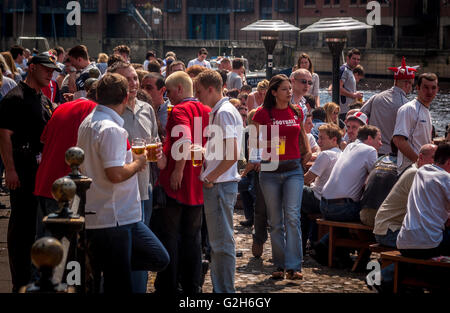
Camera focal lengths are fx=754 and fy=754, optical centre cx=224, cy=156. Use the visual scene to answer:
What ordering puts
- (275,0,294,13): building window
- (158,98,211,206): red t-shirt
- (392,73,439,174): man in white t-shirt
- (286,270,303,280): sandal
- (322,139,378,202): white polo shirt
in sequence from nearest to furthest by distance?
(158,98,211,206): red t-shirt → (286,270,303,280): sandal → (322,139,378,202): white polo shirt → (392,73,439,174): man in white t-shirt → (275,0,294,13): building window

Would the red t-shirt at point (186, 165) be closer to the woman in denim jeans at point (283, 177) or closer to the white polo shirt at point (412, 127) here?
the woman in denim jeans at point (283, 177)

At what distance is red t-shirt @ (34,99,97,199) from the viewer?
5180 millimetres

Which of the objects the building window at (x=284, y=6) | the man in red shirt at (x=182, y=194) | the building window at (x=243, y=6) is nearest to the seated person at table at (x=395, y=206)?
the man in red shirt at (x=182, y=194)

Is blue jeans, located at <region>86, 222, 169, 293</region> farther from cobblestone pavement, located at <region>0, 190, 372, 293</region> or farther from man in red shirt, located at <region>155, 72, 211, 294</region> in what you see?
cobblestone pavement, located at <region>0, 190, 372, 293</region>

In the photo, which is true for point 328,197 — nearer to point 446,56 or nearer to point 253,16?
point 446,56

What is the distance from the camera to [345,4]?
6053cm

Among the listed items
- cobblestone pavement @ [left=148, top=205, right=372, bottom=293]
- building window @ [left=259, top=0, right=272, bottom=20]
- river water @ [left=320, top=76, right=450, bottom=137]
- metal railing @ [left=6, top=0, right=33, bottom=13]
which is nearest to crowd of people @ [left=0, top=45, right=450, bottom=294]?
cobblestone pavement @ [left=148, top=205, right=372, bottom=293]

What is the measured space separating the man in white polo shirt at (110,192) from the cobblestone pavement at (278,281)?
1.95 metres

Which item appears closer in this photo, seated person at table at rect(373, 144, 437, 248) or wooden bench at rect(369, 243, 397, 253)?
seated person at table at rect(373, 144, 437, 248)

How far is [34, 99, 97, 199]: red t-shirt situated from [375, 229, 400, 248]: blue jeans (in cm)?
292

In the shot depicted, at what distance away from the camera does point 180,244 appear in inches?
234

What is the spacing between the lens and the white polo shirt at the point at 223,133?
561cm

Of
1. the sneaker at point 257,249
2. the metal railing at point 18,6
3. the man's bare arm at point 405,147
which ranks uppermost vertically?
the metal railing at point 18,6
